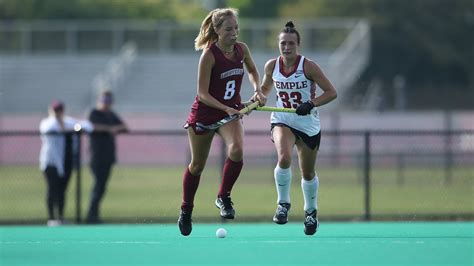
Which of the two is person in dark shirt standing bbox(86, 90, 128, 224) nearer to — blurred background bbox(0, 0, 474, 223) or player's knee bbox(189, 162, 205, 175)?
blurred background bbox(0, 0, 474, 223)

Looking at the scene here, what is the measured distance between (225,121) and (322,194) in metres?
11.2

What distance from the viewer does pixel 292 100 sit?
489 inches

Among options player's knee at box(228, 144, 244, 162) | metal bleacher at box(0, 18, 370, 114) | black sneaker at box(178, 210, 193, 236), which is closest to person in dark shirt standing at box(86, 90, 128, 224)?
black sneaker at box(178, 210, 193, 236)

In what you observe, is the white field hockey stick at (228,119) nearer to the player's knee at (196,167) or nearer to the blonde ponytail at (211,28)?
the player's knee at (196,167)

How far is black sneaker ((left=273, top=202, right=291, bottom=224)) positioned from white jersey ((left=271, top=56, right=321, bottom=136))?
0.81 metres

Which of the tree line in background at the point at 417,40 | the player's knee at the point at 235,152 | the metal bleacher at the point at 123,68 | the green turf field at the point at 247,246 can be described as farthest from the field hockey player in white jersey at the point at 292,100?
the tree line in background at the point at 417,40

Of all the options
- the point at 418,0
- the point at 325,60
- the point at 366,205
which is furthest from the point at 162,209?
the point at 418,0

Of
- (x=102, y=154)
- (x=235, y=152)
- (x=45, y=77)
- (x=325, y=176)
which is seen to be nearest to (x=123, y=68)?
A: (x=45, y=77)

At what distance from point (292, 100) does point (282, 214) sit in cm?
122

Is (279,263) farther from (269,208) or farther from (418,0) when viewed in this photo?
(418,0)

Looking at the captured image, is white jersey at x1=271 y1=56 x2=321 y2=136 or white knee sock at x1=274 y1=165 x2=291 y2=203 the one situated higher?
white jersey at x1=271 y1=56 x2=321 y2=136

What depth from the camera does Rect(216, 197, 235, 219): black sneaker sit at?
473 inches

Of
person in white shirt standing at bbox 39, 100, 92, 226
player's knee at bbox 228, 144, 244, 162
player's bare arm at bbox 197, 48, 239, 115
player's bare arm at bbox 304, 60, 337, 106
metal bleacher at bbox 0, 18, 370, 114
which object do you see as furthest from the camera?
metal bleacher at bbox 0, 18, 370, 114

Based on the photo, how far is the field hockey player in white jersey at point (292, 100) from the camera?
1230cm
